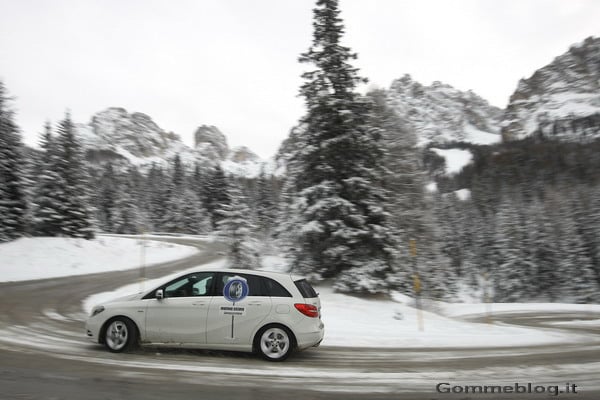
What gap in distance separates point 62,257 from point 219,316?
21.3m

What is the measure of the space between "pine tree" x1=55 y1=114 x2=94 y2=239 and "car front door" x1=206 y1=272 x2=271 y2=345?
24.6m

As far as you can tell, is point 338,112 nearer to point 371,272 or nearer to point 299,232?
point 299,232

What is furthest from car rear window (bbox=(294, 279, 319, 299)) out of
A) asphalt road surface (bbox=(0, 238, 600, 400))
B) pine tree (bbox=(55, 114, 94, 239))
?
pine tree (bbox=(55, 114, 94, 239))

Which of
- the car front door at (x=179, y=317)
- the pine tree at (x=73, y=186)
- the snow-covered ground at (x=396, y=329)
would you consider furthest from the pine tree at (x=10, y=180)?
the car front door at (x=179, y=317)

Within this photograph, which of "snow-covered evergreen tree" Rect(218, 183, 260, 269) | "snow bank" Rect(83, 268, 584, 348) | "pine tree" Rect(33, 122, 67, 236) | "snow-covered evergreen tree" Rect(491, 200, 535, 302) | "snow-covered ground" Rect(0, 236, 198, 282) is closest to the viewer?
"snow bank" Rect(83, 268, 584, 348)

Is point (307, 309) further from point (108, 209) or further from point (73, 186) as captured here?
point (108, 209)

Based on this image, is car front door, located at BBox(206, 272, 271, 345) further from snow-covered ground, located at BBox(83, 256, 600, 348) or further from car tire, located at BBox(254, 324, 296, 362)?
snow-covered ground, located at BBox(83, 256, 600, 348)

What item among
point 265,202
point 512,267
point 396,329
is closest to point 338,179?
point 396,329

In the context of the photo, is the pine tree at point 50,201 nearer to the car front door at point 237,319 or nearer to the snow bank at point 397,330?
the snow bank at point 397,330

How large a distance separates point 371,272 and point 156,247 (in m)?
27.2

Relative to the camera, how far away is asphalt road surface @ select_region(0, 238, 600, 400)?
6180 millimetres

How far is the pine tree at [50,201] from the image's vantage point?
28.8 metres

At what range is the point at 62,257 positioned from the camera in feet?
84.5

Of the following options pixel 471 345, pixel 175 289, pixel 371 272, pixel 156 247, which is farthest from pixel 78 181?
pixel 471 345
